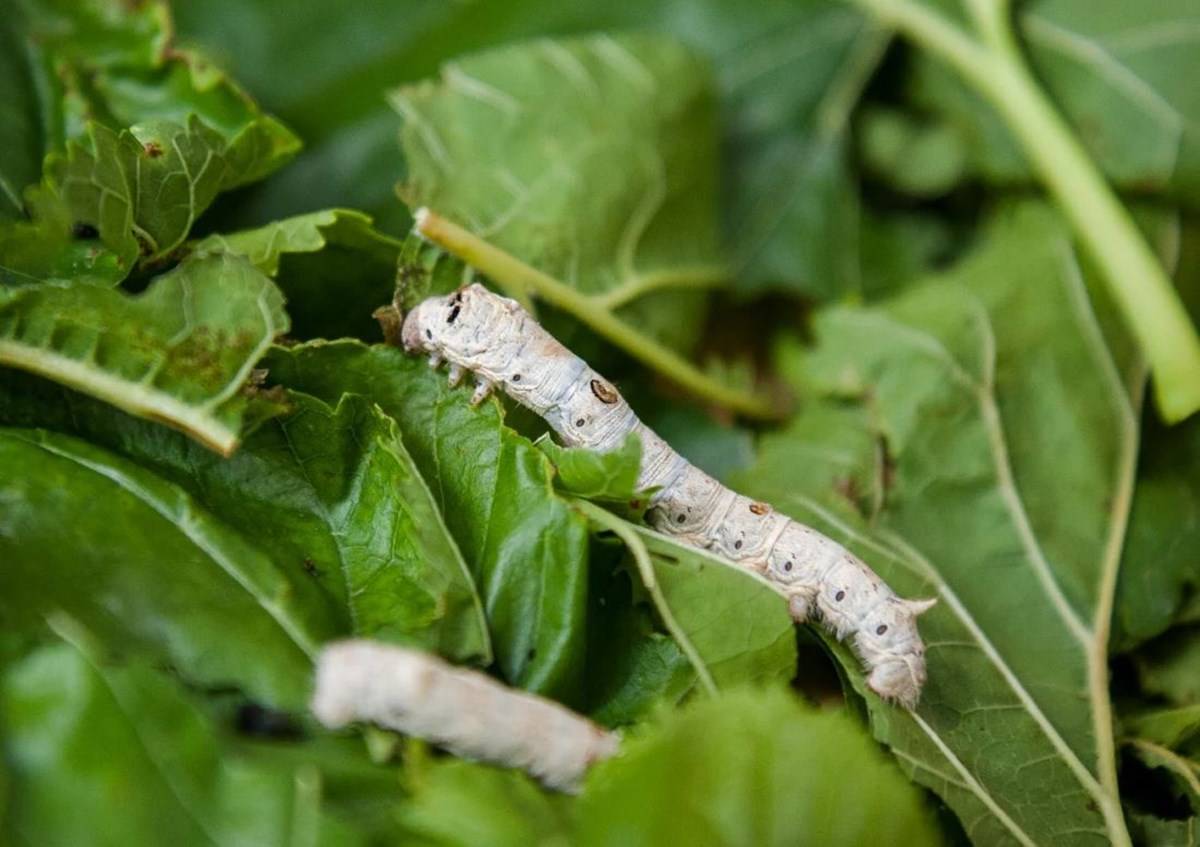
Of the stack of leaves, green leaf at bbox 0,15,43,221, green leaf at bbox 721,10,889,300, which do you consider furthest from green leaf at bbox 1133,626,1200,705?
green leaf at bbox 0,15,43,221

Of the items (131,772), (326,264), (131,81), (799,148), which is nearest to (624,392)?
(326,264)

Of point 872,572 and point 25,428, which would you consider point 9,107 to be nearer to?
point 25,428

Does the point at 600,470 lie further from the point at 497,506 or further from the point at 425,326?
the point at 425,326

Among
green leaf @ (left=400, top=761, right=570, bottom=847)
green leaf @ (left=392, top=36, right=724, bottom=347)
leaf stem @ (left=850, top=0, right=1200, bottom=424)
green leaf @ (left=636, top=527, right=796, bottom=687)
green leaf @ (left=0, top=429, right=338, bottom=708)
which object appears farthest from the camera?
leaf stem @ (left=850, top=0, right=1200, bottom=424)

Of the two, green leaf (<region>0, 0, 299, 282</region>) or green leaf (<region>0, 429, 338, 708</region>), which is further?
green leaf (<region>0, 0, 299, 282</region>)

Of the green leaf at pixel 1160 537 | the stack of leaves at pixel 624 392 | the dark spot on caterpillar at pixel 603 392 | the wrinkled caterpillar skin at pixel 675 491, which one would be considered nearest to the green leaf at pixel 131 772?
the stack of leaves at pixel 624 392

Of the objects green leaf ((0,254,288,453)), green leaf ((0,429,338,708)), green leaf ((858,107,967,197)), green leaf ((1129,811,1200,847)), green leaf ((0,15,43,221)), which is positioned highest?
green leaf ((0,15,43,221))

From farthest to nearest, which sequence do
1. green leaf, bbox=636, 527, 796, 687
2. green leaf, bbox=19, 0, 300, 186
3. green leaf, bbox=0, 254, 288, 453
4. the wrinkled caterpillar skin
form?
1. green leaf, bbox=19, 0, 300, 186
2. the wrinkled caterpillar skin
3. green leaf, bbox=636, 527, 796, 687
4. green leaf, bbox=0, 254, 288, 453

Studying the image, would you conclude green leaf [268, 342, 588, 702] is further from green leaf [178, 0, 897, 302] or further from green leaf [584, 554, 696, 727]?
green leaf [178, 0, 897, 302]
